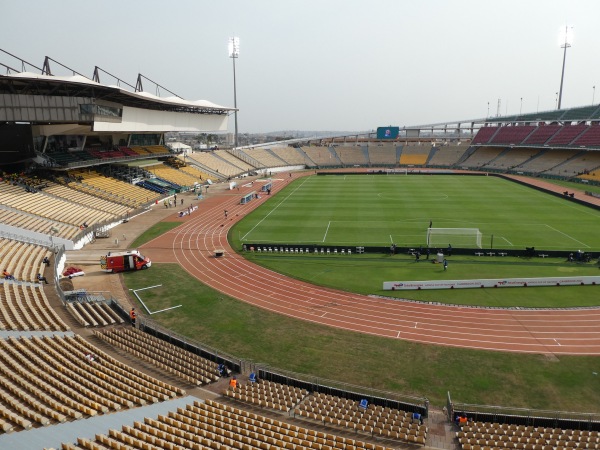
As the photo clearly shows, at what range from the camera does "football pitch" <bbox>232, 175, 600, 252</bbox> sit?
121ft

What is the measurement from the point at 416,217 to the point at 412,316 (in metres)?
24.9

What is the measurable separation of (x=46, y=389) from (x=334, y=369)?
1029 cm

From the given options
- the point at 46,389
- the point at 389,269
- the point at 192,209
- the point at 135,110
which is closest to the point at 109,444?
the point at 46,389

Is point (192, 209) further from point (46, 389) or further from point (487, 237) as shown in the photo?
point (46, 389)

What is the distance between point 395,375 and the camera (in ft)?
55.6

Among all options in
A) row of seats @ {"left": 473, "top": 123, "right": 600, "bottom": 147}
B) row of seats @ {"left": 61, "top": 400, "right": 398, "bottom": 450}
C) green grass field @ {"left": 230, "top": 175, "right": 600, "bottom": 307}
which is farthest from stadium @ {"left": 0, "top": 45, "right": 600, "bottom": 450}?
row of seats @ {"left": 473, "top": 123, "right": 600, "bottom": 147}

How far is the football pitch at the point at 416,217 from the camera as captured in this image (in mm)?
36938

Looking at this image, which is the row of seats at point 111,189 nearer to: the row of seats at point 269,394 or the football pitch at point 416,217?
the football pitch at point 416,217

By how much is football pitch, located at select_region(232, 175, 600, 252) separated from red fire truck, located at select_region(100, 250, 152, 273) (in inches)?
399

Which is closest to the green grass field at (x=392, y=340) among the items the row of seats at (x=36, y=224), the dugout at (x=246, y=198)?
the row of seats at (x=36, y=224)

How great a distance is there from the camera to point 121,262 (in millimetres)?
29891

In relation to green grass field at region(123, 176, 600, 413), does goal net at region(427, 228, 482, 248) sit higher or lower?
higher

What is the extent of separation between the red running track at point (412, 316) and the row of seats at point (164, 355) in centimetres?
681

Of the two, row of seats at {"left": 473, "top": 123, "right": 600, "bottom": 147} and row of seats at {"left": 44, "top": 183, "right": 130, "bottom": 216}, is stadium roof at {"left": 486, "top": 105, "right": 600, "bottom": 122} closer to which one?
row of seats at {"left": 473, "top": 123, "right": 600, "bottom": 147}
